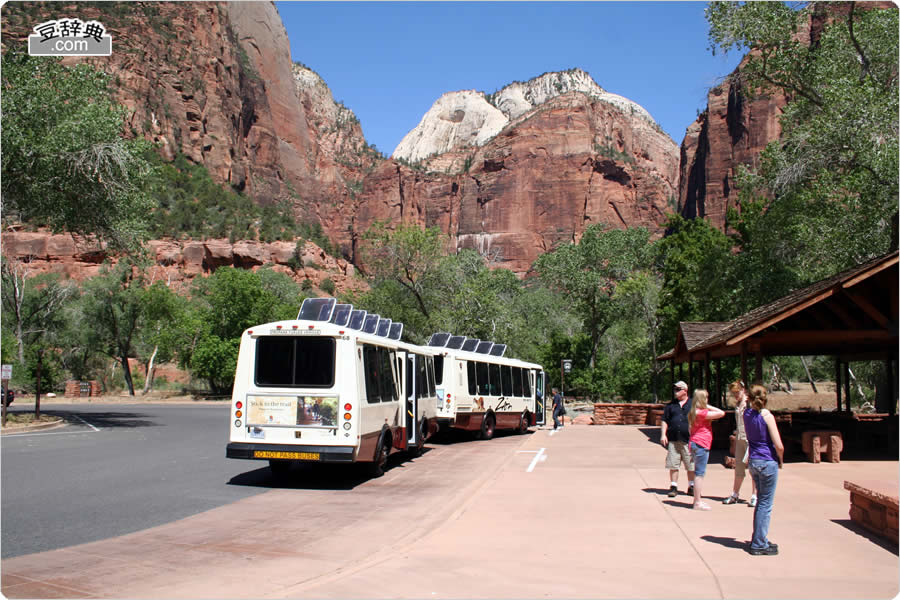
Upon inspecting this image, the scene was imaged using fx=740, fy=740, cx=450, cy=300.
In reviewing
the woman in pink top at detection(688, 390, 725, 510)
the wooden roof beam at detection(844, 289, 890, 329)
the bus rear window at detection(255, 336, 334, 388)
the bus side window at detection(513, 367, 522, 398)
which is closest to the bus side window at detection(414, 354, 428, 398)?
the bus rear window at detection(255, 336, 334, 388)

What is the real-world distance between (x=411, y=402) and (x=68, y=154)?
1379cm

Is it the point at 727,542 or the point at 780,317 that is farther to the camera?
the point at 780,317

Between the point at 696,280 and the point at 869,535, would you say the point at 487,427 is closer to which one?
the point at 869,535

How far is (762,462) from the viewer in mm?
7504

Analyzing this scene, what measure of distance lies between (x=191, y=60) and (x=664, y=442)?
112m

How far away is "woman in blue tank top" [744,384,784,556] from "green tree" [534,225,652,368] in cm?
4148

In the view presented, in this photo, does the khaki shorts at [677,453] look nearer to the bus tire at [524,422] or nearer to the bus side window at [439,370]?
the bus side window at [439,370]

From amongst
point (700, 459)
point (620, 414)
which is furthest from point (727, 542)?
point (620, 414)

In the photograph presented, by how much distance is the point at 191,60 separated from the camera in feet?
354

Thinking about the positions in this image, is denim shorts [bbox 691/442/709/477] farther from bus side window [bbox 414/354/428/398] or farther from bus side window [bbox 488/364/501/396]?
bus side window [bbox 488/364/501/396]

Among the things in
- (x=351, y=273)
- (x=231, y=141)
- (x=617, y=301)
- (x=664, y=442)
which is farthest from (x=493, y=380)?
(x=231, y=141)

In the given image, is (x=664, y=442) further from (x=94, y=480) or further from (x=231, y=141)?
(x=231, y=141)

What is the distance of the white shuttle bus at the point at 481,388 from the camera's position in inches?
783

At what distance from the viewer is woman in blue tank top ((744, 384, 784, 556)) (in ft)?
23.6
